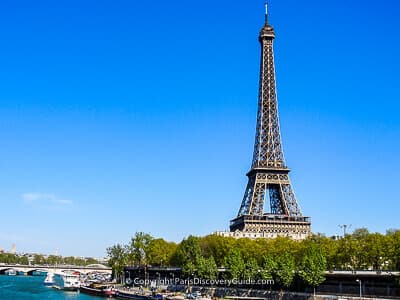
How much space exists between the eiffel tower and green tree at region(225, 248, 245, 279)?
32.7 metres

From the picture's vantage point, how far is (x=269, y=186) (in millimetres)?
130750

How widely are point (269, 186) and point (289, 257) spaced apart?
46.6m

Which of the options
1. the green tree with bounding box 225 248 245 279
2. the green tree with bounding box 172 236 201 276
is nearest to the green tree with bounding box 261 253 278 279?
the green tree with bounding box 225 248 245 279

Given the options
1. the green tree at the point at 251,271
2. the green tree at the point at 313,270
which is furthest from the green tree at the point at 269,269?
the green tree at the point at 313,270

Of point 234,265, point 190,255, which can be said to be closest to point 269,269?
point 234,265

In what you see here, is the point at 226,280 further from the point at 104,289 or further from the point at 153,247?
the point at 153,247

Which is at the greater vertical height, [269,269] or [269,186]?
[269,186]

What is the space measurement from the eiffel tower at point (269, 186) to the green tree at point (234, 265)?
32.7 metres

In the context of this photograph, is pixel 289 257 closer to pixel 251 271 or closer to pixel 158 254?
pixel 251 271

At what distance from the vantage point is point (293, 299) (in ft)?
250

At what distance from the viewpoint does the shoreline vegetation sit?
78.5 m

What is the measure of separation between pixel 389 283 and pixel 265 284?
22340mm

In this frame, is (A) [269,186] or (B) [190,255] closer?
(B) [190,255]

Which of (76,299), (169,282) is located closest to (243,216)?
(169,282)
